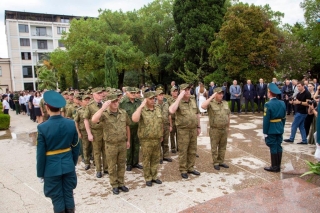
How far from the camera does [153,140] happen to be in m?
5.21

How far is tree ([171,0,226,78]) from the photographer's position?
2169 cm

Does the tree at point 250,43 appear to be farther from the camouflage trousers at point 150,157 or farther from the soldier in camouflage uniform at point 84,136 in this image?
the camouflage trousers at point 150,157

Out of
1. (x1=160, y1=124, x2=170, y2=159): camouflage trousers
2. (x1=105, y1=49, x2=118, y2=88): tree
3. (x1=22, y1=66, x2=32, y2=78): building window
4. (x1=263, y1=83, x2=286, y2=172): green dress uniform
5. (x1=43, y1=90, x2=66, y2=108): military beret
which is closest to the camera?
(x1=43, y1=90, x2=66, y2=108): military beret

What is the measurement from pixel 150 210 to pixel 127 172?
1958mm

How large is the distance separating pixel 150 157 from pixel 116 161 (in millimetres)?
674

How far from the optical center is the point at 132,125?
6.19m

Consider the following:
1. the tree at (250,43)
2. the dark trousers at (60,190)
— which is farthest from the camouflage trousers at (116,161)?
the tree at (250,43)

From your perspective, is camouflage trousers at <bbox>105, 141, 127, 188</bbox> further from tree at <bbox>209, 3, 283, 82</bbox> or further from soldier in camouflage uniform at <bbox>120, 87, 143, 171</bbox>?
tree at <bbox>209, 3, 283, 82</bbox>

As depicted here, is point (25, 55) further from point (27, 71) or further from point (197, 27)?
point (197, 27)

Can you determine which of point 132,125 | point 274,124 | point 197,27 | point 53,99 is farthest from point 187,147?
point 197,27

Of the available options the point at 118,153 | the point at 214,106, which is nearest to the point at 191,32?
the point at 214,106

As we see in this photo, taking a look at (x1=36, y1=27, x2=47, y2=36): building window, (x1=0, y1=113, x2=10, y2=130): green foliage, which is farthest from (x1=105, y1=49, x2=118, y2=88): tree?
(x1=36, y1=27, x2=47, y2=36): building window

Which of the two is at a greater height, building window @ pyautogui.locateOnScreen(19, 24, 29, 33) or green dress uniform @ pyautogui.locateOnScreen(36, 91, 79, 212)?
building window @ pyautogui.locateOnScreen(19, 24, 29, 33)

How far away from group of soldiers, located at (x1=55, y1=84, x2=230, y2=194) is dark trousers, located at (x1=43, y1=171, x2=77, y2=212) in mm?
1246
